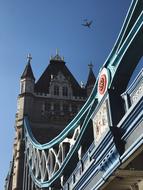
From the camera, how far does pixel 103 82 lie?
14.6 meters

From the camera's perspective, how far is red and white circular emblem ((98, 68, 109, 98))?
14.4 metres

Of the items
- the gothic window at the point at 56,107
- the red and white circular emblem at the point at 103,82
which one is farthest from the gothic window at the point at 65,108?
the red and white circular emblem at the point at 103,82

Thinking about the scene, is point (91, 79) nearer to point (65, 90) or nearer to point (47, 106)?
point (65, 90)

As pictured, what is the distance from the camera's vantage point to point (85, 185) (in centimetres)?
1591

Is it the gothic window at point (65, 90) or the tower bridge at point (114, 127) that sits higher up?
the gothic window at point (65, 90)

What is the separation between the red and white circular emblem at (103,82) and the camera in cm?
1436

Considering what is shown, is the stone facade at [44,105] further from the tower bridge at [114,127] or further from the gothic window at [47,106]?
the tower bridge at [114,127]

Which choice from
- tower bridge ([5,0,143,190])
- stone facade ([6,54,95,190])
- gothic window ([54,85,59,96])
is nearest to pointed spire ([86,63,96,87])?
stone facade ([6,54,95,190])

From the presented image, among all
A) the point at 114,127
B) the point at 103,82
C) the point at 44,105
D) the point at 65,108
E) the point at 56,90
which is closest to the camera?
the point at 114,127

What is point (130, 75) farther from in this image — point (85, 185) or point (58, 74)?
point (58, 74)

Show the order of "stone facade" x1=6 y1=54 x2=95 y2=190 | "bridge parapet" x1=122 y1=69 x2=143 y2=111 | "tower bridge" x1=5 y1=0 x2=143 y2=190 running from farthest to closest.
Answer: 1. "stone facade" x1=6 y1=54 x2=95 y2=190
2. "tower bridge" x1=5 y1=0 x2=143 y2=190
3. "bridge parapet" x1=122 y1=69 x2=143 y2=111

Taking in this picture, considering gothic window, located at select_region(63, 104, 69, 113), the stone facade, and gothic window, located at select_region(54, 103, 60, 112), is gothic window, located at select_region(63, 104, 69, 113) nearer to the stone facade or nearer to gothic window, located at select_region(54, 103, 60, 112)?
the stone facade

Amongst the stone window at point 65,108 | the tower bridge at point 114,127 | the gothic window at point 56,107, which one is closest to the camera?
the tower bridge at point 114,127

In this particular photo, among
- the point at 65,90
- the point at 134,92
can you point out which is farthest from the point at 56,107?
the point at 134,92
